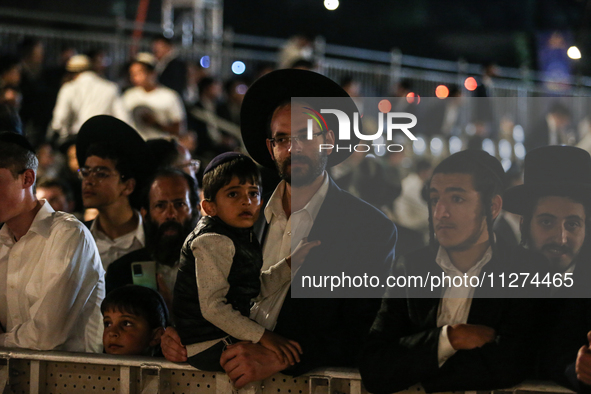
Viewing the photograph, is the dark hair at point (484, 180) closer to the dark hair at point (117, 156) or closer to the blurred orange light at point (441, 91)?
the dark hair at point (117, 156)

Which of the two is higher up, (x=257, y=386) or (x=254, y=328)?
(x=254, y=328)

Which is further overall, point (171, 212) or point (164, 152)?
point (164, 152)

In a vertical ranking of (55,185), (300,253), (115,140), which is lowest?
(300,253)

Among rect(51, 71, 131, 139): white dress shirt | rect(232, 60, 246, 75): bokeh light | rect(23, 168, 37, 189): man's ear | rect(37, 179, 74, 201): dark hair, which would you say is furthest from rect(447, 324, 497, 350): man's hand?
rect(232, 60, 246, 75): bokeh light

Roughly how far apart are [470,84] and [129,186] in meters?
8.75

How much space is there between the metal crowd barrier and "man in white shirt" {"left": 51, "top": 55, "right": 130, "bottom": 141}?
479 centimetres

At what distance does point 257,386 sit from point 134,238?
1.79 metres

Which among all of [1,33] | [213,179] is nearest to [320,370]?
[213,179]

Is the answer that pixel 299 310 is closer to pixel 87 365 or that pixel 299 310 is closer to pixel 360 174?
pixel 87 365

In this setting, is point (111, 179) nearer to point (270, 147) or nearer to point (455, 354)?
point (270, 147)

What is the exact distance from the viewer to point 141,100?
7867mm

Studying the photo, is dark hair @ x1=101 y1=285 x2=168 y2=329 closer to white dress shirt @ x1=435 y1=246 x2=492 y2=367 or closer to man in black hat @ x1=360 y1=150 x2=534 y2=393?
man in black hat @ x1=360 y1=150 x2=534 y2=393

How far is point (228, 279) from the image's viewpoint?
9.50 feet

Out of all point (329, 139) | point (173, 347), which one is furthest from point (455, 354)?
point (173, 347)
